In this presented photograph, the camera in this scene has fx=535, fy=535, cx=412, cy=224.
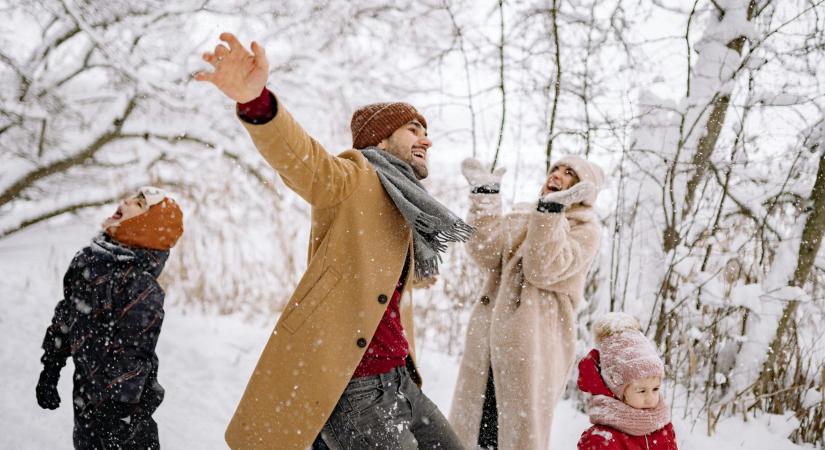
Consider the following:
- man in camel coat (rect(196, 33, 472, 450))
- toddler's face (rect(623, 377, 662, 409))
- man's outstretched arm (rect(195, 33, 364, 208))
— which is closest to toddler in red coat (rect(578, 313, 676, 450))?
toddler's face (rect(623, 377, 662, 409))

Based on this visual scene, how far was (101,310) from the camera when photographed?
2215mm

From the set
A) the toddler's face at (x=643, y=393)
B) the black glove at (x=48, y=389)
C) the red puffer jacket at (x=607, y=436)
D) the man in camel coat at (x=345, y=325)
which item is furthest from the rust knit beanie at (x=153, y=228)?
the toddler's face at (x=643, y=393)

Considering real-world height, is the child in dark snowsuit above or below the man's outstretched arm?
below

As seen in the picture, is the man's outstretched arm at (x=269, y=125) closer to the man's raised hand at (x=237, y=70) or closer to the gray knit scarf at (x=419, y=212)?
the man's raised hand at (x=237, y=70)

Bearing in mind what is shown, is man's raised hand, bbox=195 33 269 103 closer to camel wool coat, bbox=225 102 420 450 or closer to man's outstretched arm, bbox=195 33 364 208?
man's outstretched arm, bbox=195 33 364 208

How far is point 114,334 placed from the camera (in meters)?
2.20

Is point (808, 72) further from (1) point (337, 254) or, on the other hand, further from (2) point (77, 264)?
(2) point (77, 264)

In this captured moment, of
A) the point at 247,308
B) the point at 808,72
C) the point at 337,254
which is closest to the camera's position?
the point at 337,254

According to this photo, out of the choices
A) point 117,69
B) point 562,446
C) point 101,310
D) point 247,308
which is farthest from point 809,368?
point 117,69

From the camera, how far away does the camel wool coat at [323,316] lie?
1495 mm

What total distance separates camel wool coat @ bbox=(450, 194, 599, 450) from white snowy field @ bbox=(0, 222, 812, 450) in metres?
1.22

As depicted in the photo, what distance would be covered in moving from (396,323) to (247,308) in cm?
432

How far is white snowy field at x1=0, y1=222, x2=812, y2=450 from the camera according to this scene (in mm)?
3156

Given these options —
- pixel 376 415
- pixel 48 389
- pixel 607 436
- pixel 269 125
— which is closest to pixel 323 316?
pixel 376 415
